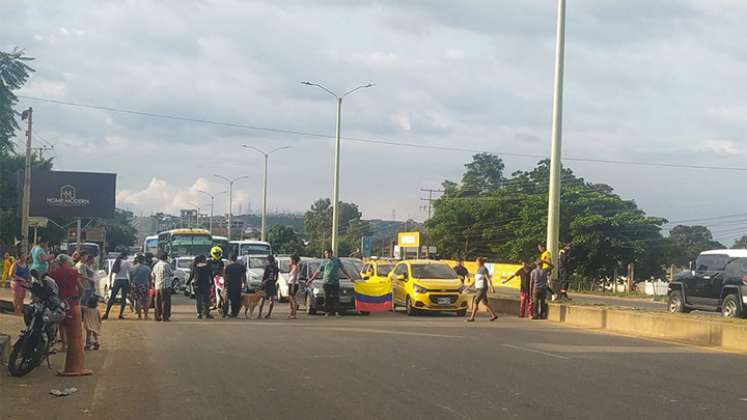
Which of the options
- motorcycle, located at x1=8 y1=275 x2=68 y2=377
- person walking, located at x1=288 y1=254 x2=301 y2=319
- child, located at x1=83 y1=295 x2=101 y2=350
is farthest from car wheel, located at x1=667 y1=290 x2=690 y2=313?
motorcycle, located at x1=8 y1=275 x2=68 y2=377

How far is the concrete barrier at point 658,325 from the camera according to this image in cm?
1664

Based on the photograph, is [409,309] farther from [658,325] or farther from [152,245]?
[152,245]

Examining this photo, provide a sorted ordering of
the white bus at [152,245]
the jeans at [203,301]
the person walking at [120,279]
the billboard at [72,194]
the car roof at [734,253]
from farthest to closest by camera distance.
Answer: the white bus at [152,245] < the billboard at [72,194] < the car roof at [734,253] < the jeans at [203,301] < the person walking at [120,279]

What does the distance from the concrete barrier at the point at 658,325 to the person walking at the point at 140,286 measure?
11001 mm

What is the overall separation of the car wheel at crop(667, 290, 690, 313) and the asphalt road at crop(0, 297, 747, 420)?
799 centimetres

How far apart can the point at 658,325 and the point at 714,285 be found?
17.6 feet

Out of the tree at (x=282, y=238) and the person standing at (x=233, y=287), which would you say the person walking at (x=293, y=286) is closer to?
the person standing at (x=233, y=287)

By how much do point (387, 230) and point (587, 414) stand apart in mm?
176924

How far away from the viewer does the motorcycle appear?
11.7m

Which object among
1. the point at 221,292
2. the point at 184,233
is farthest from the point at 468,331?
the point at 184,233

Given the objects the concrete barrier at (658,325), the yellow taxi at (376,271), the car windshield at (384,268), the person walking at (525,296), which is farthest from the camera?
the car windshield at (384,268)

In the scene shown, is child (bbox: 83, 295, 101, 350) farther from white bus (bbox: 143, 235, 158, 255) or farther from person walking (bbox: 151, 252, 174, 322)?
white bus (bbox: 143, 235, 158, 255)

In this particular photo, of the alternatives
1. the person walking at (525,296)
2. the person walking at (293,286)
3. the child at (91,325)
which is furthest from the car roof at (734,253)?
the child at (91,325)

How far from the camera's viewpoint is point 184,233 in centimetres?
4634
